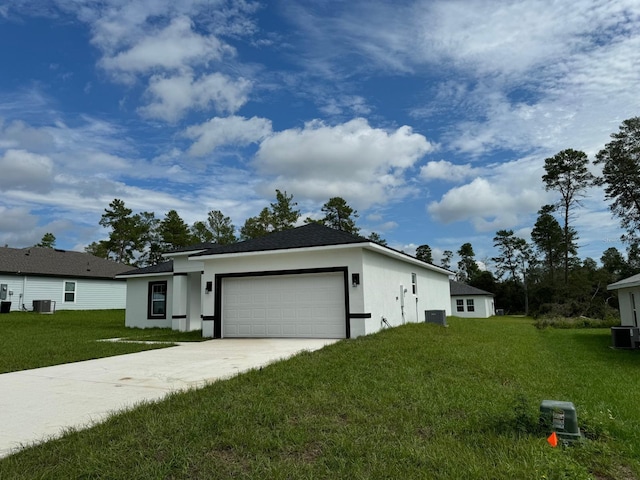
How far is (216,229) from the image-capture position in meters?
49.2

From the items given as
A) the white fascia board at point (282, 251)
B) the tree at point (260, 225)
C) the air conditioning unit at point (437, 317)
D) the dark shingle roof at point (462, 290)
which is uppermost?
the tree at point (260, 225)

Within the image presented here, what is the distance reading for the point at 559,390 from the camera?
6.25 meters

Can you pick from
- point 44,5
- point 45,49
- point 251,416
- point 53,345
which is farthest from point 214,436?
point 45,49

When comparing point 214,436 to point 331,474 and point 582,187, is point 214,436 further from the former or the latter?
point 582,187

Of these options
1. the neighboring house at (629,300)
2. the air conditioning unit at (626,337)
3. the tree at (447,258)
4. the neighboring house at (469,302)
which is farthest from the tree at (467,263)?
the air conditioning unit at (626,337)

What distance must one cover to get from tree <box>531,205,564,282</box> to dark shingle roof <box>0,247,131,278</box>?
149ft

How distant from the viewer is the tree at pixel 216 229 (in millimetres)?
48594

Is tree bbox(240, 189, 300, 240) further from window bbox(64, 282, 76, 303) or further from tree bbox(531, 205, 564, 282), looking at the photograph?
tree bbox(531, 205, 564, 282)

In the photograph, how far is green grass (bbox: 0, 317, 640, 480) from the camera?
10.8ft

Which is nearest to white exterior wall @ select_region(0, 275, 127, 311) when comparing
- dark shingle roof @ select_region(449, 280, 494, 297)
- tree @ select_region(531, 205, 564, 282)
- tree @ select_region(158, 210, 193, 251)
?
tree @ select_region(158, 210, 193, 251)

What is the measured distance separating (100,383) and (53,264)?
86.9ft

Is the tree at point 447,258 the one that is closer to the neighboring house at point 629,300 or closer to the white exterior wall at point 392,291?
the white exterior wall at point 392,291

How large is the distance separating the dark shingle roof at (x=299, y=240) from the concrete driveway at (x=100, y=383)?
3163mm

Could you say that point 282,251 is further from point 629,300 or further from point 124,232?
point 124,232
